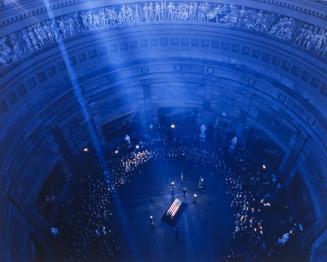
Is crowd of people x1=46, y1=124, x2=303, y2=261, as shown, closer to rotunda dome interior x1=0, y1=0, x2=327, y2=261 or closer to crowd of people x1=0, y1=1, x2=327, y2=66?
rotunda dome interior x1=0, y1=0, x2=327, y2=261

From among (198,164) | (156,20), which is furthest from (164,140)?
(156,20)

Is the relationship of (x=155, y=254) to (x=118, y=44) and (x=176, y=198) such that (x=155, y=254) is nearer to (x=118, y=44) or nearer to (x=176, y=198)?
(x=176, y=198)

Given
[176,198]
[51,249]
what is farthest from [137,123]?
[51,249]

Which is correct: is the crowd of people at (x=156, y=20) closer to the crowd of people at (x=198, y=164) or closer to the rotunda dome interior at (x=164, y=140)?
the rotunda dome interior at (x=164, y=140)

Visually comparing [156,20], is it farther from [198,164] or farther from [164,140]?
[198,164]

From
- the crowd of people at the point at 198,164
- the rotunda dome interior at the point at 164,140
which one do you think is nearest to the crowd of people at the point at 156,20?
the rotunda dome interior at the point at 164,140
